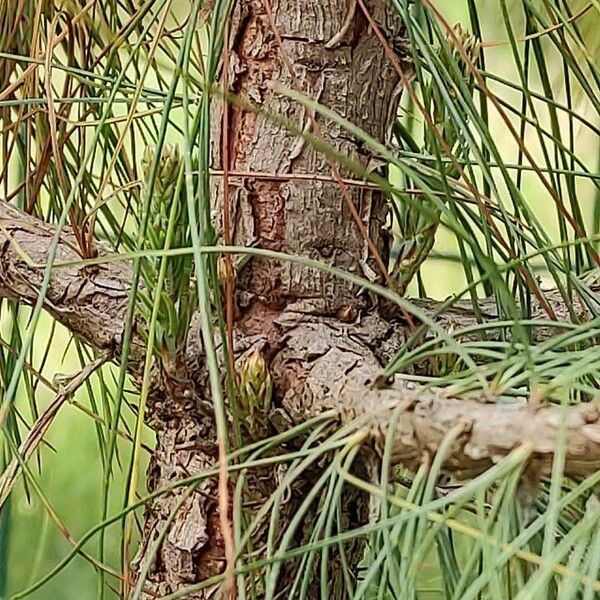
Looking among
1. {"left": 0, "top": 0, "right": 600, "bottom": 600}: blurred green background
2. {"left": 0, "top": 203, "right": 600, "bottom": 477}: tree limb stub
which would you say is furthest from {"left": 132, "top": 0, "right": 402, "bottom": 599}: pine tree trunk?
{"left": 0, "top": 0, "right": 600, "bottom": 600}: blurred green background

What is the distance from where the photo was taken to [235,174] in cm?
34

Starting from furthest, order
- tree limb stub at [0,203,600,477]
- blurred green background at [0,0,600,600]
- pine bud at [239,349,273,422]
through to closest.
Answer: blurred green background at [0,0,600,600], pine bud at [239,349,273,422], tree limb stub at [0,203,600,477]

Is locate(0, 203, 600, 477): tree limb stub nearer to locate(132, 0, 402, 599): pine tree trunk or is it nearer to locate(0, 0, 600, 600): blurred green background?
locate(132, 0, 402, 599): pine tree trunk

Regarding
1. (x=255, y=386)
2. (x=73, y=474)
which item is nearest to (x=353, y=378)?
(x=255, y=386)

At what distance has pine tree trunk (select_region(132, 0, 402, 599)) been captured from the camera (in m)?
0.35

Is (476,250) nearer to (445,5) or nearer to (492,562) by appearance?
(492,562)

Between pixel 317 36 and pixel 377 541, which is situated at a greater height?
pixel 317 36

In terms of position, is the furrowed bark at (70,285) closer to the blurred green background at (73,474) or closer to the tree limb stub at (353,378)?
the tree limb stub at (353,378)

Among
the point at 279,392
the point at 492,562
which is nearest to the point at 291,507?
the point at 279,392

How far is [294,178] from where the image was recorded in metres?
0.34

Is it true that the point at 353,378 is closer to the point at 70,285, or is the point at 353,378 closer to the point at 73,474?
the point at 70,285

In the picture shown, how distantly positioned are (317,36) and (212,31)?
0.05m

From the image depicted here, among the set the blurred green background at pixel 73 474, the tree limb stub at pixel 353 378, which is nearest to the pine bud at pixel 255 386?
the tree limb stub at pixel 353 378

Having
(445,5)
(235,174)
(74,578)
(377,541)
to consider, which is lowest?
(74,578)
